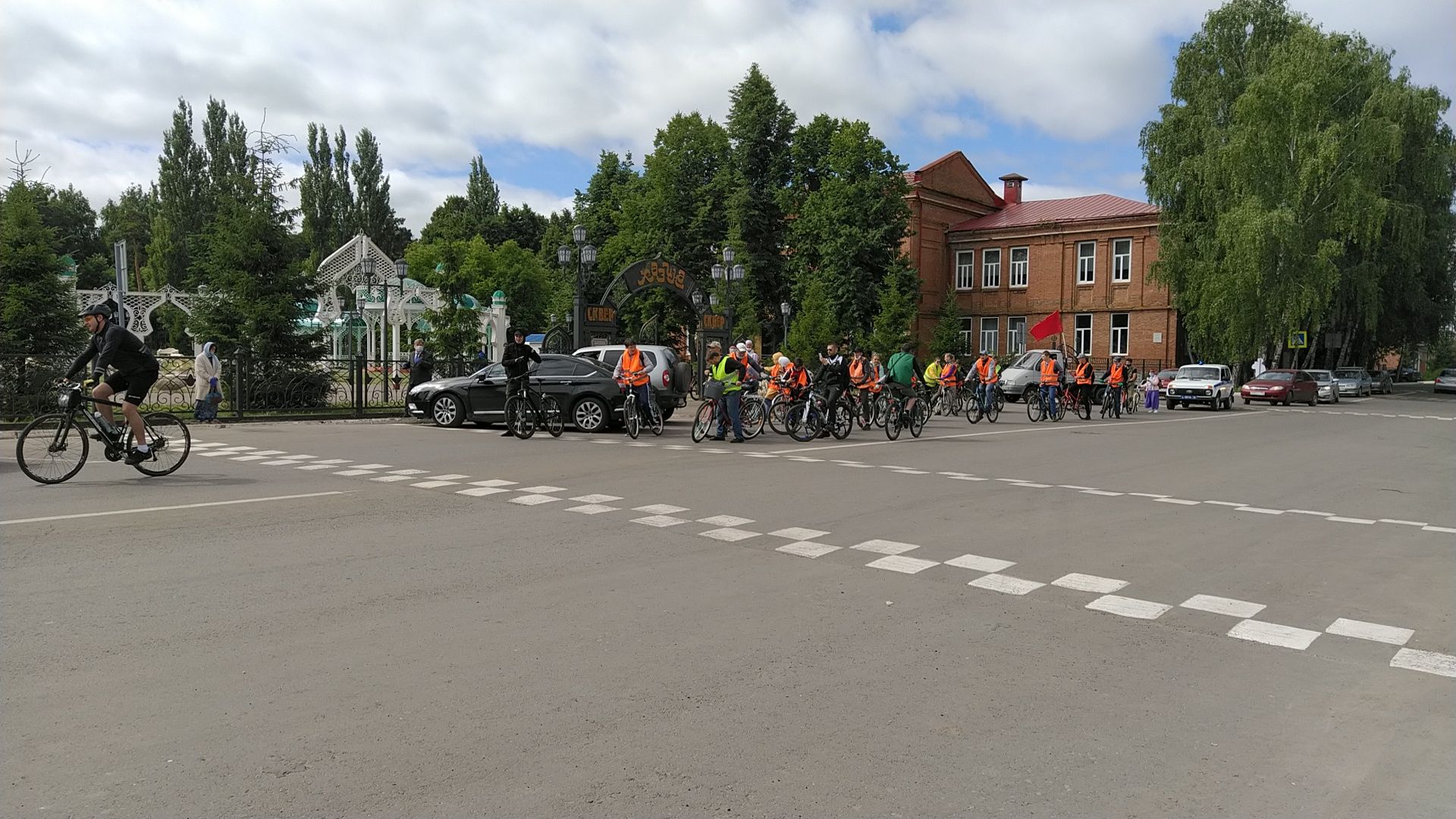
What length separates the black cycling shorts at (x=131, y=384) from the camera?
34.1ft

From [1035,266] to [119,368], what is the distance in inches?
2035

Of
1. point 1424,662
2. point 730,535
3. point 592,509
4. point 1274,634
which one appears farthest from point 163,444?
point 1424,662

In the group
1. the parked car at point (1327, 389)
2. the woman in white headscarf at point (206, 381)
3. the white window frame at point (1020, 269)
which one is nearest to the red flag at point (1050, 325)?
the parked car at point (1327, 389)

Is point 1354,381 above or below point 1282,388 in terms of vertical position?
above

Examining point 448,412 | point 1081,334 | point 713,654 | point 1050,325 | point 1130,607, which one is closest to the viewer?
point 713,654

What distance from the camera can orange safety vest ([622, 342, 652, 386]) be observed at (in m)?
17.5

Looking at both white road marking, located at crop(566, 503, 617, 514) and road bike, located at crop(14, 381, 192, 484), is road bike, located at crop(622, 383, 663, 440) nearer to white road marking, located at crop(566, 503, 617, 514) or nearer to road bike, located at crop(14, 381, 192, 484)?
road bike, located at crop(14, 381, 192, 484)

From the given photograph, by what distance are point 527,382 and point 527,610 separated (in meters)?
12.0

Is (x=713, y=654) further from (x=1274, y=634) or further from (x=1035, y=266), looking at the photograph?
(x=1035, y=266)

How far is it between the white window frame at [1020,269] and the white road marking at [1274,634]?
5296cm

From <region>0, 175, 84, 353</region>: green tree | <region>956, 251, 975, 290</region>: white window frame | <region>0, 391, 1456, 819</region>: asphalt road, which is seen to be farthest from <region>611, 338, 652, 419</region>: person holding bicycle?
<region>956, 251, 975, 290</region>: white window frame

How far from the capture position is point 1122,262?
52625mm

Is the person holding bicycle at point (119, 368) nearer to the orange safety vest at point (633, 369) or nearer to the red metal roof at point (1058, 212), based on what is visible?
the orange safety vest at point (633, 369)

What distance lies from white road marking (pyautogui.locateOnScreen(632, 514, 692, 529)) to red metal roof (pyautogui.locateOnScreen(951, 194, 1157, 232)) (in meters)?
48.8
